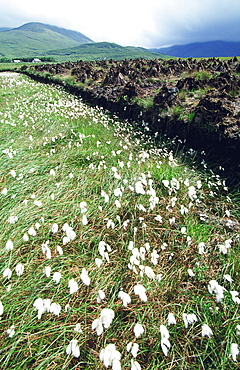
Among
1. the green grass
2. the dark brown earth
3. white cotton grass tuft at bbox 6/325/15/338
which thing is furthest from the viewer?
the dark brown earth

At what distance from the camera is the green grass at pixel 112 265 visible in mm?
1854

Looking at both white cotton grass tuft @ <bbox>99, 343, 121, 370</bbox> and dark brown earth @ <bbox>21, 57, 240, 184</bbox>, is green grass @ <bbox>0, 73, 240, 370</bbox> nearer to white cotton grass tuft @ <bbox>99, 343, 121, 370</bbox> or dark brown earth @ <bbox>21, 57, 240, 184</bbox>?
white cotton grass tuft @ <bbox>99, 343, 121, 370</bbox>

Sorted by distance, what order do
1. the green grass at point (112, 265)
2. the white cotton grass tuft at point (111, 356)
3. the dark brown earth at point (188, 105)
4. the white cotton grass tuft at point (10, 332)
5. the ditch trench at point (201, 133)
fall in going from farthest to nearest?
the dark brown earth at point (188, 105) < the ditch trench at point (201, 133) < the green grass at point (112, 265) < the white cotton grass tuft at point (10, 332) < the white cotton grass tuft at point (111, 356)

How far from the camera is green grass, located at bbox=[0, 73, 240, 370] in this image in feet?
6.08

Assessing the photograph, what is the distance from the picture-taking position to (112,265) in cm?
261

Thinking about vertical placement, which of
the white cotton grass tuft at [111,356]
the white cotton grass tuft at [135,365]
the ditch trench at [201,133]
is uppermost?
the ditch trench at [201,133]

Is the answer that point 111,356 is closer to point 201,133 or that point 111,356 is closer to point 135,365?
point 135,365

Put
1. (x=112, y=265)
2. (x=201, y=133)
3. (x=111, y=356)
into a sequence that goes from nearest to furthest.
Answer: (x=111, y=356) < (x=112, y=265) < (x=201, y=133)

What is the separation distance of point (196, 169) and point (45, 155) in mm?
3770

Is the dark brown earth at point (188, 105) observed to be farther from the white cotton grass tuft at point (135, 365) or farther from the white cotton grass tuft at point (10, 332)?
the white cotton grass tuft at point (10, 332)

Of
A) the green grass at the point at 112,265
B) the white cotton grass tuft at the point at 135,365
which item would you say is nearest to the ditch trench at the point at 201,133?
the green grass at the point at 112,265

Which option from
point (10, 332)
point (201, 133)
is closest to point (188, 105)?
point (201, 133)

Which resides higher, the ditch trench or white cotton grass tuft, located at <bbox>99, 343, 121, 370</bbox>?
the ditch trench

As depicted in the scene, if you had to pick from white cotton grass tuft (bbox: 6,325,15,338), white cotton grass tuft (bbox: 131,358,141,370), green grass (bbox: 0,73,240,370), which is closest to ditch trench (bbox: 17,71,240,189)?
green grass (bbox: 0,73,240,370)
